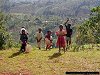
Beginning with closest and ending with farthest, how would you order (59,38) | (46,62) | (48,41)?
(46,62), (59,38), (48,41)

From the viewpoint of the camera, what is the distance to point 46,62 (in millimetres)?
15977

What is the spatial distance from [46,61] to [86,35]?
294 inches

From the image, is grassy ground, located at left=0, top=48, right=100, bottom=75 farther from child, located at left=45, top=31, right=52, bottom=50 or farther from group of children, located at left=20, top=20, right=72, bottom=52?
child, located at left=45, top=31, right=52, bottom=50

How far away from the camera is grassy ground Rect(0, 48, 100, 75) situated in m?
Result: 14.1

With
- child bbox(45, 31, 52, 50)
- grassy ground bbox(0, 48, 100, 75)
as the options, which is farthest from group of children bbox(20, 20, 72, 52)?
grassy ground bbox(0, 48, 100, 75)

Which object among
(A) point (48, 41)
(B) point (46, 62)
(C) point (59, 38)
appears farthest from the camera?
(A) point (48, 41)

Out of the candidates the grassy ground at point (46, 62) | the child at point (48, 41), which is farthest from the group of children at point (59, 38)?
the grassy ground at point (46, 62)

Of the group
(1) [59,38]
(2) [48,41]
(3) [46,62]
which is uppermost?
(1) [59,38]

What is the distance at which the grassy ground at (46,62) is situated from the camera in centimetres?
1414

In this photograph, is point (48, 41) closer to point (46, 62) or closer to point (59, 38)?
point (59, 38)

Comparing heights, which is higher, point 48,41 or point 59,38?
point 59,38

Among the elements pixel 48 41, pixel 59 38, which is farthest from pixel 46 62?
pixel 48 41

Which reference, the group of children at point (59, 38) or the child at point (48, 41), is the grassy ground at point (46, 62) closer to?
the group of children at point (59, 38)

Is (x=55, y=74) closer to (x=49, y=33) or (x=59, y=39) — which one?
(x=59, y=39)
